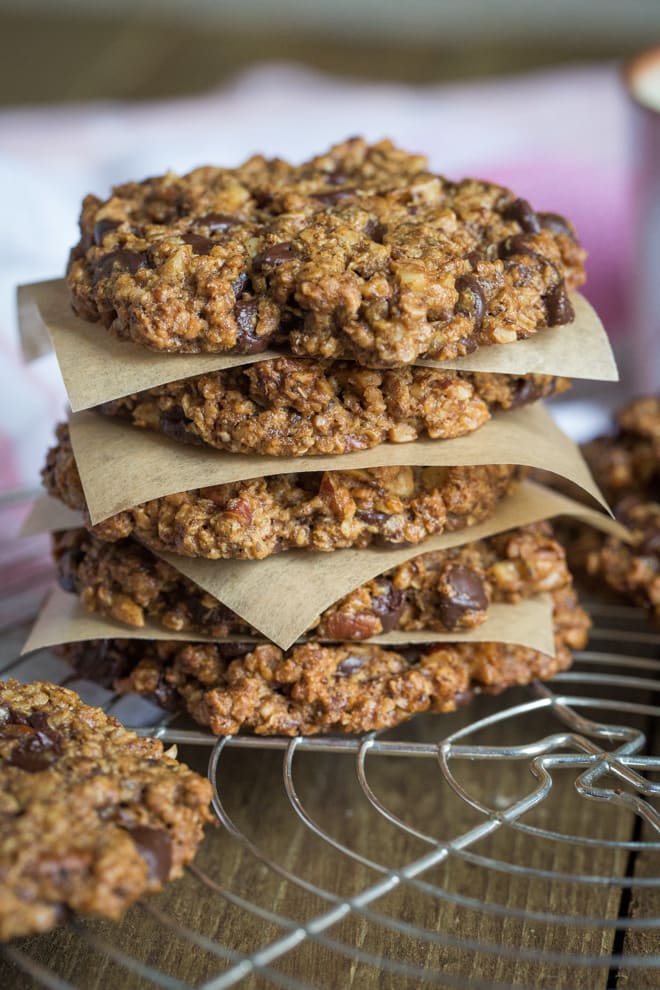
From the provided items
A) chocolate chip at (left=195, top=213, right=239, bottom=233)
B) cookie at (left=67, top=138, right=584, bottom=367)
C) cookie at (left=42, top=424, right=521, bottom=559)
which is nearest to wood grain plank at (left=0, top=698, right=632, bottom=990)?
cookie at (left=42, top=424, right=521, bottom=559)

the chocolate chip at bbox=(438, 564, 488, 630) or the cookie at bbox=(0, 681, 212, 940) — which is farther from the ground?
the cookie at bbox=(0, 681, 212, 940)

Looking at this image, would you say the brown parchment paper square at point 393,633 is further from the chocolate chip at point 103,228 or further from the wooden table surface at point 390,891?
the chocolate chip at point 103,228

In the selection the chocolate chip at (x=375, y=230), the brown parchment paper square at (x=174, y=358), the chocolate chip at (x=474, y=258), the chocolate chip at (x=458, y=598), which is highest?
the chocolate chip at (x=375, y=230)

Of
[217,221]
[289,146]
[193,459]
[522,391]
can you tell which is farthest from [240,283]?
[289,146]

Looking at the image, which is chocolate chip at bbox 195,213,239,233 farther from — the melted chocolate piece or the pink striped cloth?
the pink striped cloth

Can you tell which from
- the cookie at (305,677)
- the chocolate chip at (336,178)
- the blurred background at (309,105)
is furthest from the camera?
the blurred background at (309,105)

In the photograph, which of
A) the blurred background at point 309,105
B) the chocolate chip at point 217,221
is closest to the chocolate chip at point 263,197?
the chocolate chip at point 217,221

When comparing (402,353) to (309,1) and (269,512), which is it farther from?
(309,1)
